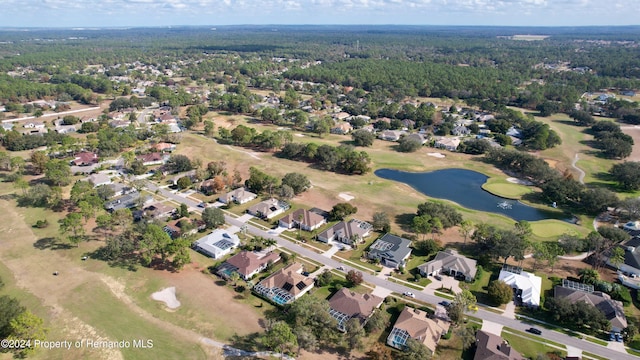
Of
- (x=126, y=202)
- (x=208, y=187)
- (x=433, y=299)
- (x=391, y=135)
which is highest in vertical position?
(x=391, y=135)

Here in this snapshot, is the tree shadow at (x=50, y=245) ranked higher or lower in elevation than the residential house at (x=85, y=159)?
lower

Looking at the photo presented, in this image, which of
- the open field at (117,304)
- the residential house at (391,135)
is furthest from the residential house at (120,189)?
the residential house at (391,135)

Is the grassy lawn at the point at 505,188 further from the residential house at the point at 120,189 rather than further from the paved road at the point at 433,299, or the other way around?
the residential house at the point at 120,189

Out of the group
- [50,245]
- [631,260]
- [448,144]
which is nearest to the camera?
[631,260]

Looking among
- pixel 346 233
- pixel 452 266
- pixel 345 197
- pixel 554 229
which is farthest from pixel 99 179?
pixel 554 229

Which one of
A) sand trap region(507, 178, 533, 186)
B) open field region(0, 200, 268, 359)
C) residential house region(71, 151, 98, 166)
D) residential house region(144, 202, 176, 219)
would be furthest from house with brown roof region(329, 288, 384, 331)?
residential house region(71, 151, 98, 166)

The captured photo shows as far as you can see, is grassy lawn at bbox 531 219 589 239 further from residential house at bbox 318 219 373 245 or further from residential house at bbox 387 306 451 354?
residential house at bbox 387 306 451 354

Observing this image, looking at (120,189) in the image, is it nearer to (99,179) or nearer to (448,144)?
(99,179)
